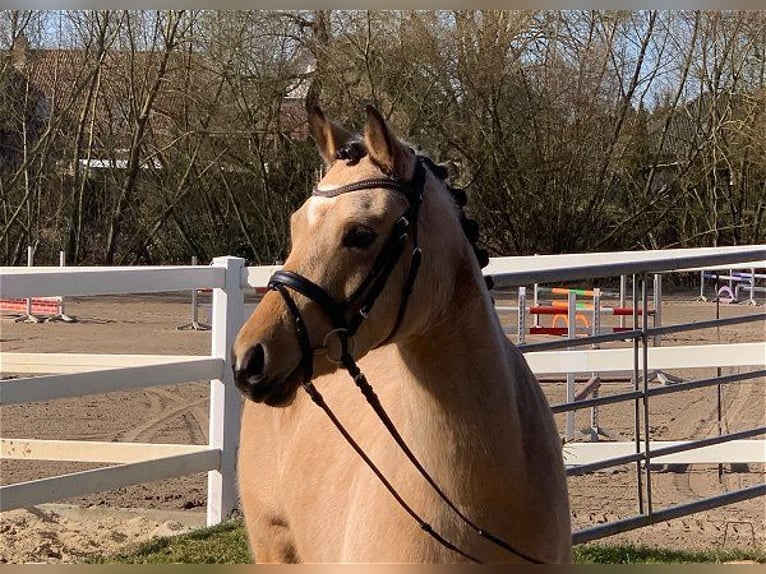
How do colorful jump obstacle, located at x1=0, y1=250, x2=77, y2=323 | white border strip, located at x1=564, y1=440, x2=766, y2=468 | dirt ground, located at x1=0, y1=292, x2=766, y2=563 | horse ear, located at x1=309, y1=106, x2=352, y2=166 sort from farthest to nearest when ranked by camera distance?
colorful jump obstacle, located at x1=0, y1=250, x2=77, y2=323 → white border strip, located at x1=564, y1=440, x2=766, y2=468 → dirt ground, located at x1=0, y1=292, x2=766, y2=563 → horse ear, located at x1=309, y1=106, x2=352, y2=166

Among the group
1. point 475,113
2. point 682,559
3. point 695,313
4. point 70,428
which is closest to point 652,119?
point 475,113

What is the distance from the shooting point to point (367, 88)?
20812 millimetres

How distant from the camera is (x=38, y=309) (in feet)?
63.8

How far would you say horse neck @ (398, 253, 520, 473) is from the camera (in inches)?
101

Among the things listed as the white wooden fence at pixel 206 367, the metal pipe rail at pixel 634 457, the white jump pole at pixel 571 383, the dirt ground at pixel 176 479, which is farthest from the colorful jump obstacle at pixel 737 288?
the metal pipe rail at pixel 634 457

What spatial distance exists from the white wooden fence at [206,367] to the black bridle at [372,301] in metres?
2.15

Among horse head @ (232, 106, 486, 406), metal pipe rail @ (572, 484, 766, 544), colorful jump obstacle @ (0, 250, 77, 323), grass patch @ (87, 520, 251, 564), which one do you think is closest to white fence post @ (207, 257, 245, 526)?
grass patch @ (87, 520, 251, 564)

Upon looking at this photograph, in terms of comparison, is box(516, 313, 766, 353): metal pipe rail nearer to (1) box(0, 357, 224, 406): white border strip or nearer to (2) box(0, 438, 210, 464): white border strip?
(1) box(0, 357, 224, 406): white border strip

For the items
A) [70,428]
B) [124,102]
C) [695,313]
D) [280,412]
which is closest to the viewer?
[280,412]

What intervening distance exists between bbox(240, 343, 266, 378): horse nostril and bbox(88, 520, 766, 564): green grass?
11.4ft

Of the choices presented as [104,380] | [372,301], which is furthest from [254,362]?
[104,380]

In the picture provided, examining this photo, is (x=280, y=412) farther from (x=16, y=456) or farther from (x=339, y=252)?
(x=16, y=456)

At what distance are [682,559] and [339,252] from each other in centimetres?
408

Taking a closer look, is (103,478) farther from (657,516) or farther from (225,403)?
(657,516)
